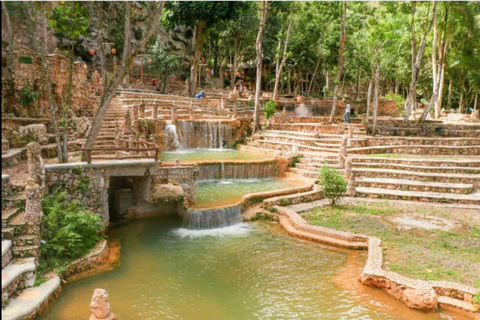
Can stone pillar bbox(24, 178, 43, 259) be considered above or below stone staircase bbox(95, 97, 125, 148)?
below

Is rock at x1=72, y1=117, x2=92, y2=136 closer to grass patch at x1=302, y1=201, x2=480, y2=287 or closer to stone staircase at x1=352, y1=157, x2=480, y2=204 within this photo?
grass patch at x1=302, y1=201, x2=480, y2=287

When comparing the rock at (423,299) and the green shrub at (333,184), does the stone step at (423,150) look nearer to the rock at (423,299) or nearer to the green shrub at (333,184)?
the green shrub at (333,184)

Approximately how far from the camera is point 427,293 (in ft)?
27.1

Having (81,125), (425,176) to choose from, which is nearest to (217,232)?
(425,176)

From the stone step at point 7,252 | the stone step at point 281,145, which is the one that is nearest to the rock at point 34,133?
the stone step at point 7,252

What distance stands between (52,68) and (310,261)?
16.4 meters

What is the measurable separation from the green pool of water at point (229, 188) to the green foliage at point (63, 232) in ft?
13.1

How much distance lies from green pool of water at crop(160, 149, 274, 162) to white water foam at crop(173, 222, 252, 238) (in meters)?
7.27

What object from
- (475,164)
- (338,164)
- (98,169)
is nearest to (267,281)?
(98,169)

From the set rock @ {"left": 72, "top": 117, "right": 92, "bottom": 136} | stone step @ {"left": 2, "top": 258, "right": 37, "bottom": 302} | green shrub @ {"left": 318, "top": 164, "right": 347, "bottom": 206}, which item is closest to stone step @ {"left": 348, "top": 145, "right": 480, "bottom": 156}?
green shrub @ {"left": 318, "top": 164, "right": 347, "bottom": 206}

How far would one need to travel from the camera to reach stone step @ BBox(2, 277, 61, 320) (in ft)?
24.0

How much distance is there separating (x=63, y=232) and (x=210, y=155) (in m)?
12.5

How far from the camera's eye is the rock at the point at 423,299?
8.20 m

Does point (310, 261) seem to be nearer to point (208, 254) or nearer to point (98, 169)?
point (208, 254)
